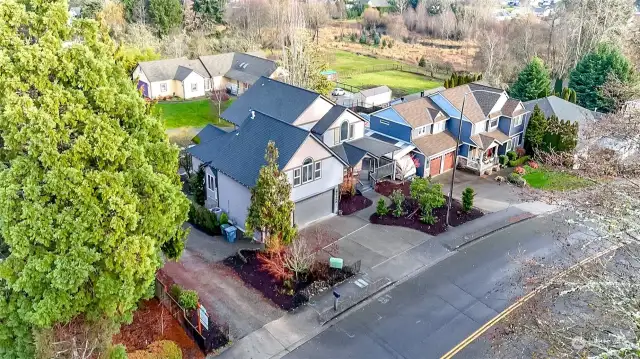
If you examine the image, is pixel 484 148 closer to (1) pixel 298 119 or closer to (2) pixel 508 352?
(1) pixel 298 119

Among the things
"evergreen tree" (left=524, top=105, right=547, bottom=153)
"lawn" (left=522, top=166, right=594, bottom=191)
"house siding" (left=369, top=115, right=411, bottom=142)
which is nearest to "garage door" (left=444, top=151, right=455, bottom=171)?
"house siding" (left=369, top=115, right=411, bottom=142)

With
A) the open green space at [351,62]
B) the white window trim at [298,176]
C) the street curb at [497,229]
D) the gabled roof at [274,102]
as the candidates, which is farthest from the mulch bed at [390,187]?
the open green space at [351,62]

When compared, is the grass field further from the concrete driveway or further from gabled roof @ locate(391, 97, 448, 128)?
the concrete driveway

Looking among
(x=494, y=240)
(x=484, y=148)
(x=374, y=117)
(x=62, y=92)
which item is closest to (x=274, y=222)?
(x=62, y=92)

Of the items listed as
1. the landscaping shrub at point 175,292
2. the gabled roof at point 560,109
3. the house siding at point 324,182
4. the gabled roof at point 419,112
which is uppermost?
the gabled roof at point 419,112

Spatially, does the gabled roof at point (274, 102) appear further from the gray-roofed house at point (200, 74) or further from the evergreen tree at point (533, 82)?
the evergreen tree at point (533, 82)

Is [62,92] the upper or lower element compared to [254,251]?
upper

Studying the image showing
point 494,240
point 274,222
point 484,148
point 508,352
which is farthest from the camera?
point 484,148
